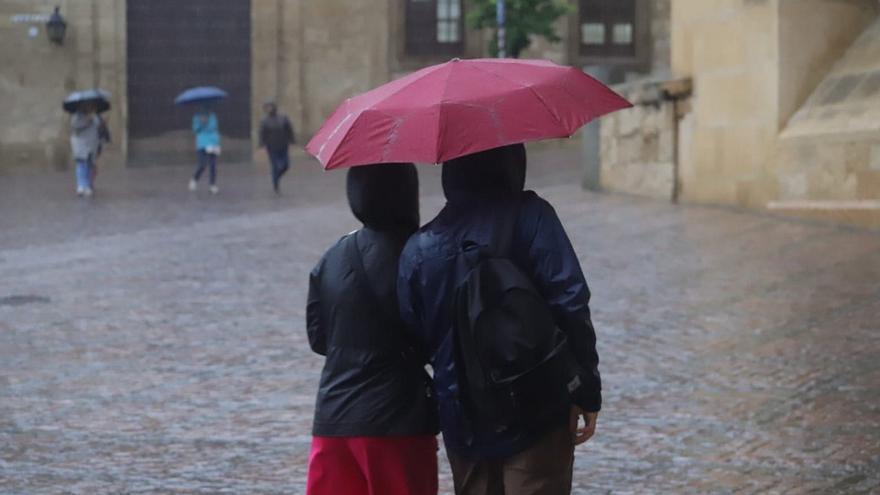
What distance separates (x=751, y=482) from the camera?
19.4 feet

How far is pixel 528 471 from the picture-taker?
12.2 feet

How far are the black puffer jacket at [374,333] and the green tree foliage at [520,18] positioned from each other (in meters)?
26.1

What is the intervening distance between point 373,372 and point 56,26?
28.7 m

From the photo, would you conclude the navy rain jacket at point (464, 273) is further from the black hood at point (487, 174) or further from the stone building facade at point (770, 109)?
the stone building facade at point (770, 109)

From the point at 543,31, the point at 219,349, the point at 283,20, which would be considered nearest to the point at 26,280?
the point at 219,349

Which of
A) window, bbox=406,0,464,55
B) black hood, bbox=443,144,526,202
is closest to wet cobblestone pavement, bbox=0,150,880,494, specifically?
black hood, bbox=443,144,526,202

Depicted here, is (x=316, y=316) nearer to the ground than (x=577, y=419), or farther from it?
farther from it

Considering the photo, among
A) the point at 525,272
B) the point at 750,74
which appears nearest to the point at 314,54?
the point at 750,74

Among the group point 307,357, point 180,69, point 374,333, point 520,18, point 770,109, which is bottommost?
point 307,357

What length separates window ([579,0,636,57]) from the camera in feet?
113

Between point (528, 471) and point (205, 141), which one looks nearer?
point (528, 471)

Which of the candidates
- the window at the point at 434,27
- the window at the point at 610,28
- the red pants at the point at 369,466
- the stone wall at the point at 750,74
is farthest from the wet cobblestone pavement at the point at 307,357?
the window at the point at 610,28

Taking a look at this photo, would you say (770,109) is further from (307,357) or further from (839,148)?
(307,357)

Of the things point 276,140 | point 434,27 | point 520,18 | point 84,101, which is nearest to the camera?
point 276,140
